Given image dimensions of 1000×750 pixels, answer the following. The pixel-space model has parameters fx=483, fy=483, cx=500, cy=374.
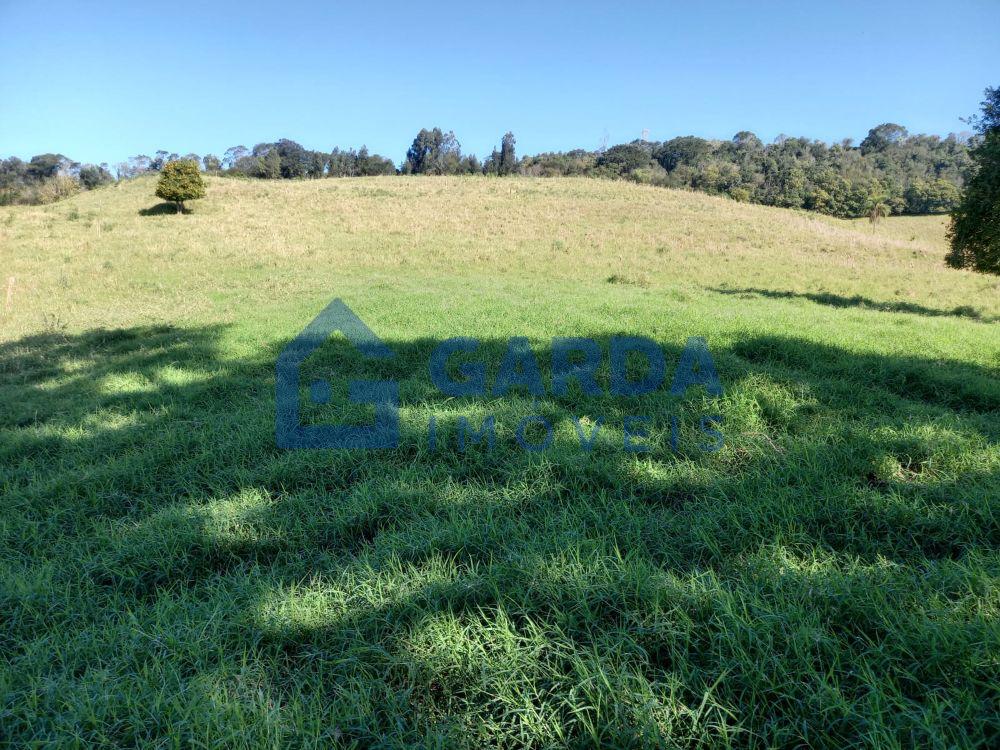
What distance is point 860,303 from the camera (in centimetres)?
1282

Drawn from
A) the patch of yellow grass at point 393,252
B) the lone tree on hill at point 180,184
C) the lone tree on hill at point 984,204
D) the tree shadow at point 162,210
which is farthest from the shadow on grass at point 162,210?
the lone tree on hill at point 984,204

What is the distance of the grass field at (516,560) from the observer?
1591mm

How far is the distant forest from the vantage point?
176 ft

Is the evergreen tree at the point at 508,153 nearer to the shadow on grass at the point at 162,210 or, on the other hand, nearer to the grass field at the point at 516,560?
the shadow on grass at the point at 162,210

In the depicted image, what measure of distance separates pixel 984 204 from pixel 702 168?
224ft

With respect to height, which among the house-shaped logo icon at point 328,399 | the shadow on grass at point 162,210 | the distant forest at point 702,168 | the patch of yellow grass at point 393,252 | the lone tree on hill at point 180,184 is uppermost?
the distant forest at point 702,168

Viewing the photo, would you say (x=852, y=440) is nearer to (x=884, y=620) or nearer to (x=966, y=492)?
(x=966, y=492)

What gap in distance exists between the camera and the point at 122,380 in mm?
5883

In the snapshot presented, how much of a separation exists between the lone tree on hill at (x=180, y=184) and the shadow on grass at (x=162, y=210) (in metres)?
0.28

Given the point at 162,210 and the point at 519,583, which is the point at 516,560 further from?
the point at 162,210

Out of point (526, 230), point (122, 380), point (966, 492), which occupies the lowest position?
point (122, 380)

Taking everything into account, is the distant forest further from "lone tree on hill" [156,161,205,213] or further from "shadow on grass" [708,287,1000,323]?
"shadow on grass" [708,287,1000,323]

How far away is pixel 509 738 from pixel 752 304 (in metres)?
10.1

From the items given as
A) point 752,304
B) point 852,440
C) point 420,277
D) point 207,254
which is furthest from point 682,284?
point 207,254
